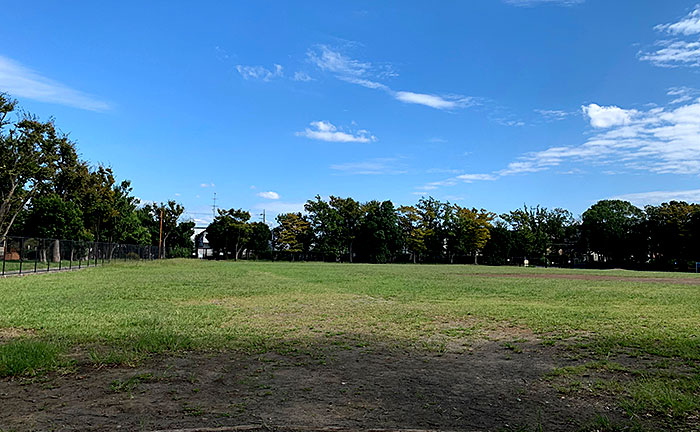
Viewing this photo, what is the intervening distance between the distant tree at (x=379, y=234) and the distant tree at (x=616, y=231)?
28687 millimetres

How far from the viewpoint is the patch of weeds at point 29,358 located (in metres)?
5.40

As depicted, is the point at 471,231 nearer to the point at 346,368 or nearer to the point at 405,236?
the point at 405,236

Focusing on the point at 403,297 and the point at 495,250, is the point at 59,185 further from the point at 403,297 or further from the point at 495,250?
the point at 495,250

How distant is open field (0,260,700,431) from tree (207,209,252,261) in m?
58.8

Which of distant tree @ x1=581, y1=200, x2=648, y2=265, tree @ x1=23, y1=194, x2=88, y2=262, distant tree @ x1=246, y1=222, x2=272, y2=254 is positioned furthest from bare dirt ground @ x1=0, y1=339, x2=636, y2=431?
distant tree @ x1=581, y1=200, x2=648, y2=265

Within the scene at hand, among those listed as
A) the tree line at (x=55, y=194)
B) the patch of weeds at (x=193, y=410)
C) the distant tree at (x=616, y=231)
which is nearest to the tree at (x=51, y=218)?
the tree line at (x=55, y=194)

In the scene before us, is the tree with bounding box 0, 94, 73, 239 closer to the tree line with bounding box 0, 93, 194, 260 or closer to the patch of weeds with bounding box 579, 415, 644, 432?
the tree line with bounding box 0, 93, 194, 260

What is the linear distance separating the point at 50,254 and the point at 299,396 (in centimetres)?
2950

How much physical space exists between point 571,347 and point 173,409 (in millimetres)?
5638

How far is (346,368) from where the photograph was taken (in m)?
5.94

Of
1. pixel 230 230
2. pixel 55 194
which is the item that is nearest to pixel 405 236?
pixel 230 230

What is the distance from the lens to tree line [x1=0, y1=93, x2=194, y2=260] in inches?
1326

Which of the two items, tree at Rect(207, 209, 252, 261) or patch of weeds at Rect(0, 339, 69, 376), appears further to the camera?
tree at Rect(207, 209, 252, 261)

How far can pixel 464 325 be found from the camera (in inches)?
376
